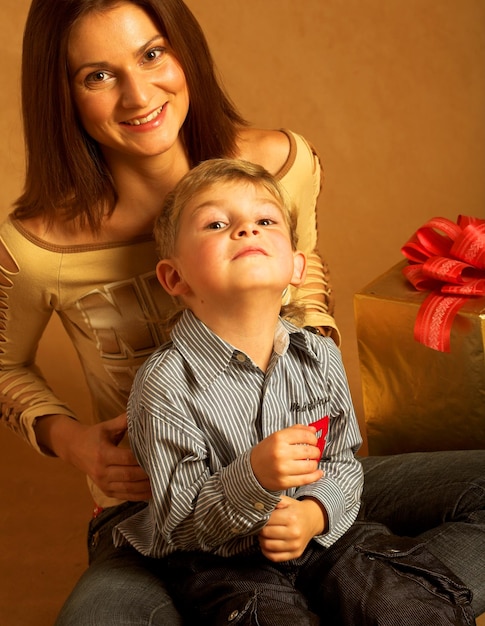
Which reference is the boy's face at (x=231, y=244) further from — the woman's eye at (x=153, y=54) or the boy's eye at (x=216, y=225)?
the woman's eye at (x=153, y=54)

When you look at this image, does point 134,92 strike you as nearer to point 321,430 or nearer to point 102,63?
point 102,63

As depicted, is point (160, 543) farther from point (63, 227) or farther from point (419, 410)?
point (419, 410)

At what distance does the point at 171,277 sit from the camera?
157 centimetres

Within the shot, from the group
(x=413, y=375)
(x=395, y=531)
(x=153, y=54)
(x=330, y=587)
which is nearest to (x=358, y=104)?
(x=413, y=375)

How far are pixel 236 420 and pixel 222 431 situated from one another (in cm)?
3

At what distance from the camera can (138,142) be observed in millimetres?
1652

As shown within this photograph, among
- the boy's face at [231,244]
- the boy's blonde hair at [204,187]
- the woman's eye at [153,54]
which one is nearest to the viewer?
the boy's face at [231,244]

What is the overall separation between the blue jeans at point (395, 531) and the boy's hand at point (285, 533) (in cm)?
18

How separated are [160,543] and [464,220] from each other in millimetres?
889

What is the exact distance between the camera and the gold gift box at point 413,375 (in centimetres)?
191

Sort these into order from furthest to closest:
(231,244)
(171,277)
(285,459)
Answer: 1. (171,277)
2. (231,244)
3. (285,459)

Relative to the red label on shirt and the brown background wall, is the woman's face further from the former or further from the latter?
the brown background wall

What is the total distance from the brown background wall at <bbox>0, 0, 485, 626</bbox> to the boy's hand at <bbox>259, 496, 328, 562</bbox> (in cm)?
144

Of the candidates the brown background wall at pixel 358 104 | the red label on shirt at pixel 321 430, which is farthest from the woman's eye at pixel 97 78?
the brown background wall at pixel 358 104
